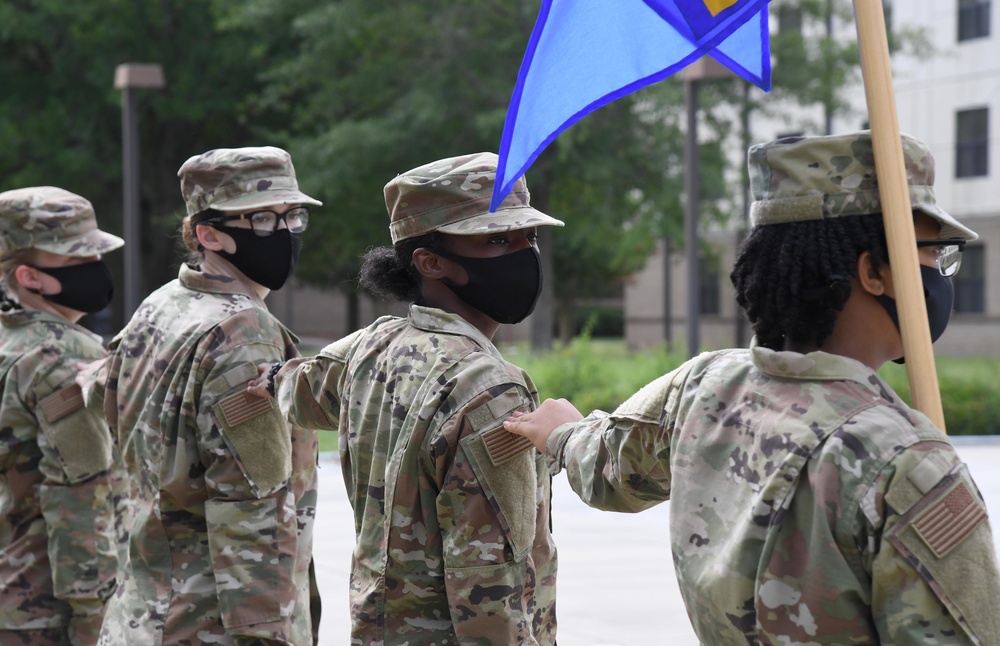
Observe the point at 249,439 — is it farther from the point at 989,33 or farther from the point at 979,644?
the point at 989,33

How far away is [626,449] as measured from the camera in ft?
8.64

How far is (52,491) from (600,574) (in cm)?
414

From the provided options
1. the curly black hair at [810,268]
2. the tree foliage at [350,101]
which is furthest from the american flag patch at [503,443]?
the tree foliage at [350,101]

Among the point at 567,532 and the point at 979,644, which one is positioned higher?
the point at 979,644

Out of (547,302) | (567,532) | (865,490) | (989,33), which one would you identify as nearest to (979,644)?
(865,490)

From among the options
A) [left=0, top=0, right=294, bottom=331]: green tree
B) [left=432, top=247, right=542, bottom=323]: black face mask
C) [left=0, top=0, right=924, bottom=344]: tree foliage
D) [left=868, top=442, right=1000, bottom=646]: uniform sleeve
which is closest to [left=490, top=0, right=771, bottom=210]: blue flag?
[left=432, top=247, right=542, bottom=323]: black face mask

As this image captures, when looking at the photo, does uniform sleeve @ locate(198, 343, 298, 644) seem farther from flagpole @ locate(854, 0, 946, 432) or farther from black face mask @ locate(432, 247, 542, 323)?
flagpole @ locate(854, 0, 946, 432)

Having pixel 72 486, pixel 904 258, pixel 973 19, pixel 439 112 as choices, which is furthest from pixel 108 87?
pixel 904 258

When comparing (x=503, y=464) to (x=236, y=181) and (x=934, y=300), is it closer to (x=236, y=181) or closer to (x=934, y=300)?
(x=934, y=300)

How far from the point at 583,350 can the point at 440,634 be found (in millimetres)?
14254

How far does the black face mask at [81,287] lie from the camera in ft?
17.8

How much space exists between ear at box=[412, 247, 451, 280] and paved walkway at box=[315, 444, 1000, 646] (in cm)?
369

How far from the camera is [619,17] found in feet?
9.53

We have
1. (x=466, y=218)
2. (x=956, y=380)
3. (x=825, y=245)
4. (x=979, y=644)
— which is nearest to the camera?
(x=979, y=644)
